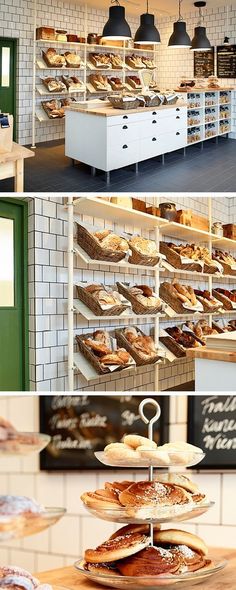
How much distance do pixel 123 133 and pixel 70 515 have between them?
3.79 m

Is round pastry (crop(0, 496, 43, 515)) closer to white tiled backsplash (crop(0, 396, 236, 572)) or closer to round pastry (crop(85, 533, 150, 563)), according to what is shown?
round pastry (crop(85, 533, 150, 563))

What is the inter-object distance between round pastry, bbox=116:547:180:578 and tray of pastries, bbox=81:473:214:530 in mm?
110

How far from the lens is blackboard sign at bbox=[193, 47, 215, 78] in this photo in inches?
311

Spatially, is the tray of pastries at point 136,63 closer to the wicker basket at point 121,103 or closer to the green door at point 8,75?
the wicker basket at point 121,103

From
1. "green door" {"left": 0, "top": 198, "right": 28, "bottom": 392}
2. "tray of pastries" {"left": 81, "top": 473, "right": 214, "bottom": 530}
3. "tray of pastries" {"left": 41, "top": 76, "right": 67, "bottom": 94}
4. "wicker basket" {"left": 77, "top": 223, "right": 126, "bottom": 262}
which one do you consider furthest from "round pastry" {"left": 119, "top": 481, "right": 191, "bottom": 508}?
"tray of pastries" {"left": 41, "top": 76, "right": 67, "bottom": 94}

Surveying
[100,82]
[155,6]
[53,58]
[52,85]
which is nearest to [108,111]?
[155,6]

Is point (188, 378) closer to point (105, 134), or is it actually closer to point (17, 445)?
point (105, 134)

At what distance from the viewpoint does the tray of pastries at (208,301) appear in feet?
15.8

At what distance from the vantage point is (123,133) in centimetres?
573

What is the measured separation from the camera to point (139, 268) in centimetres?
400

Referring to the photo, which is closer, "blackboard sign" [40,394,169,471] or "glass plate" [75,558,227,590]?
"glass plate" [75,558,227,590]

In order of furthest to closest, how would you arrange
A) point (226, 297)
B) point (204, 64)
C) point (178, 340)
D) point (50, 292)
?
1. point (204, 64)
2. point (226, 297)
3. point (178, 340)
4. point (50, 292)

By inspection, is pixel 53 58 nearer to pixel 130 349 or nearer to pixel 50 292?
pixel 130 349

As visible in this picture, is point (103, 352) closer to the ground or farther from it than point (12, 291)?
closer to the ground
